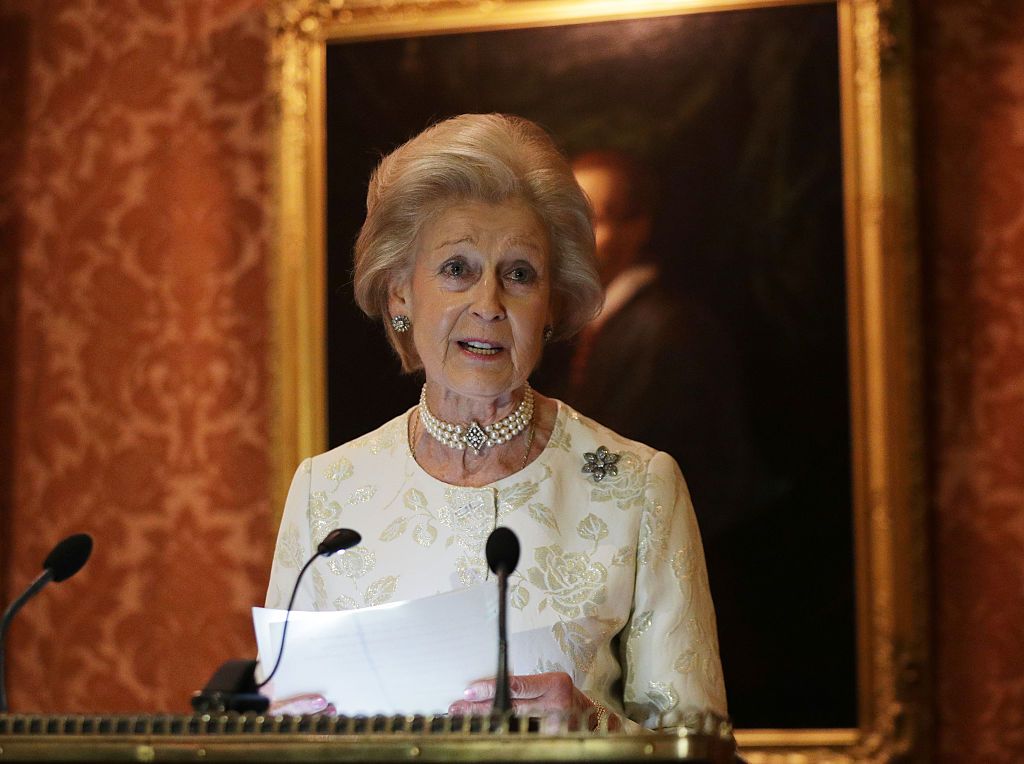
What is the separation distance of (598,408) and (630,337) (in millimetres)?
198

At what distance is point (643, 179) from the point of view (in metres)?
3.41

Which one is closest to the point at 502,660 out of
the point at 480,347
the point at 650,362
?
the point at 480,347

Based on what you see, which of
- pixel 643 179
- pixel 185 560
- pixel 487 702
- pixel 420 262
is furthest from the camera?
pixel 185 560

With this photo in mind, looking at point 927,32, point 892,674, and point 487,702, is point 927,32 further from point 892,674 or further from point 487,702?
point 487,702

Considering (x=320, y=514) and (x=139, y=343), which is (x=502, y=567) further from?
(x=139, y=343)

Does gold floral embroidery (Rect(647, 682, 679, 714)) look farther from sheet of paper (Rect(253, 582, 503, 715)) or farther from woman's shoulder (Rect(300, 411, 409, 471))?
woman's shoulder (Rect(300, 411, 409, 471))

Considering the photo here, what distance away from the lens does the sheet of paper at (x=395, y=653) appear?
72.2 inches

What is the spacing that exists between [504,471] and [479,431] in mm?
84

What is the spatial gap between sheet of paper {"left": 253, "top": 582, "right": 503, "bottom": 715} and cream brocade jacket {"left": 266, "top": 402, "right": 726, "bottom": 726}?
0.32 metres

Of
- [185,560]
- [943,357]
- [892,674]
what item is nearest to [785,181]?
[943,357]

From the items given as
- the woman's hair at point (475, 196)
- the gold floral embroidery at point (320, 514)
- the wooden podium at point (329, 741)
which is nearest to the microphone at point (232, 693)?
the wooden podium at point (329, 741)

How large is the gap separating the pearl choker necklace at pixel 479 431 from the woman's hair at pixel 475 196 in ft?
0.61

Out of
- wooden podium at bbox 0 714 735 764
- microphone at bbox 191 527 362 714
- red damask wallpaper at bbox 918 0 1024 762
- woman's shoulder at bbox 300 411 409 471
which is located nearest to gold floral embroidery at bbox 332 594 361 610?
woman's shoulder at bbox 300 411 409 471

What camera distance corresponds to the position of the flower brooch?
2344 millimetres
